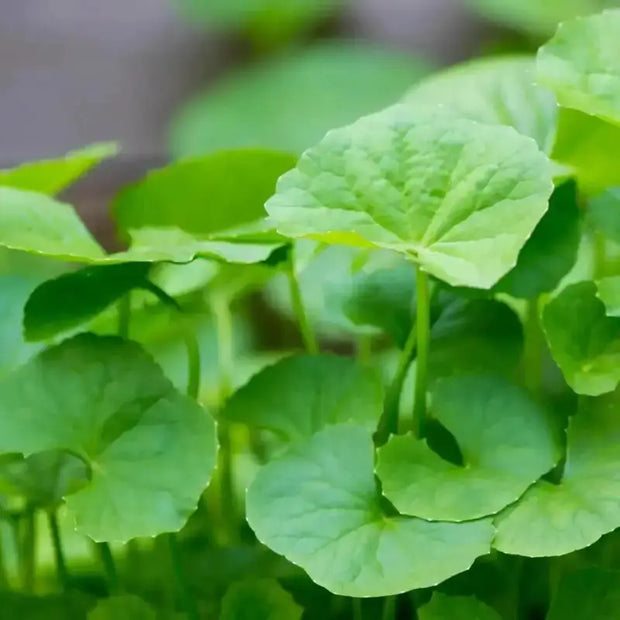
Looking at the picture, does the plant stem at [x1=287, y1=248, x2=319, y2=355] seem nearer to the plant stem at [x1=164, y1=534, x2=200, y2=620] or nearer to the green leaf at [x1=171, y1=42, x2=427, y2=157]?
the plant stem at [x1=164, y1=534, x2=200, y2=620]

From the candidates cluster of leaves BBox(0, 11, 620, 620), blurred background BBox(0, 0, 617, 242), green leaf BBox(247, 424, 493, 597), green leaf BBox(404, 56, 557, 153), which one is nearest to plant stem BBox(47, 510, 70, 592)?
cluster of leaves BBox(0, 11, 620, 620)

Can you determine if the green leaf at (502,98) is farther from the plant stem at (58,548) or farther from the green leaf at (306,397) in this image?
the plant stem at (58,548)

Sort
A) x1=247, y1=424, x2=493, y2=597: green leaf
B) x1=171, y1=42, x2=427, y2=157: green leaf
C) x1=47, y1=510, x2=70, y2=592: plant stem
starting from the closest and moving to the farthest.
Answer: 1. x1=247, y1=424, x2=493, y2=597: green leaf
2. x1=47, y1=510, x2=70, y2=592: plant stem
3. x1=171, y1=42, x2=427, y2=157: green leaf

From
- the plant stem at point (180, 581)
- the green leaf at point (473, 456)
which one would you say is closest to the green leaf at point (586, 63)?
the green leaf at point (473, 456)

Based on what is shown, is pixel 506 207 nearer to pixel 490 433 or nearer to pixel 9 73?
pixel 490 433

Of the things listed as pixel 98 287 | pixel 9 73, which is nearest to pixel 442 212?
pixel 98 287

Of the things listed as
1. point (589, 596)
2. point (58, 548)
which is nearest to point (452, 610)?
point (589, 596)

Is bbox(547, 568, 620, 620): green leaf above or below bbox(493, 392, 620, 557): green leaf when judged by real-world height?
below
